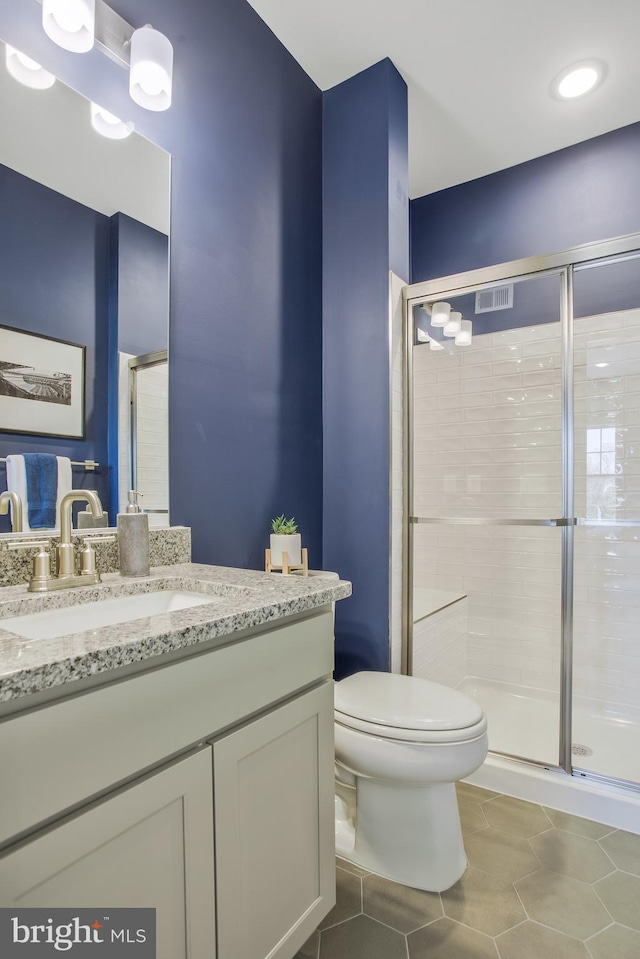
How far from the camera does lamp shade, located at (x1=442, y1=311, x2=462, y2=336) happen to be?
235 centimetres

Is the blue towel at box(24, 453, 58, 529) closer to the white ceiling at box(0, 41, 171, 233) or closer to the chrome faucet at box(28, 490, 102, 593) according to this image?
the chrome faucet at box(28, 490, 102, 593)

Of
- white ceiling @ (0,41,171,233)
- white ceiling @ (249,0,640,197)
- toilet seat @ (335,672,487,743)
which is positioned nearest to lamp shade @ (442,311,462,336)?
white ceiling @ (249,0,640,197)

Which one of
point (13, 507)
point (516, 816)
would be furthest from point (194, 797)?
point (516, 816)

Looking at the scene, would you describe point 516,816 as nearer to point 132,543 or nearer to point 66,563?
point 132,543

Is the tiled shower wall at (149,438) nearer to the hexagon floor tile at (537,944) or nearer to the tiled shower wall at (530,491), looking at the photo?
the tiled shower wall at (530,491)

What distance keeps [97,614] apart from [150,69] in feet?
4.56

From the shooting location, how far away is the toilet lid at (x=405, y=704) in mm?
1407

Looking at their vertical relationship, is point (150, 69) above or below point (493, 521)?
above

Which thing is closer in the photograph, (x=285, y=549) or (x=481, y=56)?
(x=285, y=549)

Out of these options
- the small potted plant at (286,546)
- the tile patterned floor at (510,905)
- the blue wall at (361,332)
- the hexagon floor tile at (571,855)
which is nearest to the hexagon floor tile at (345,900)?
the tile patterned floor at (510,905)

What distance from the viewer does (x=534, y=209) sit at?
2.56m

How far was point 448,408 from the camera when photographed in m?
2.73

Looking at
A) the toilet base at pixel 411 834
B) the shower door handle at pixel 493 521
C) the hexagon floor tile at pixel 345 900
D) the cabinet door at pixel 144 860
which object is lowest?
the hexagon floor tile at pixel 345 900

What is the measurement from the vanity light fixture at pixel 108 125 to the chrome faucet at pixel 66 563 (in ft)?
3.12
